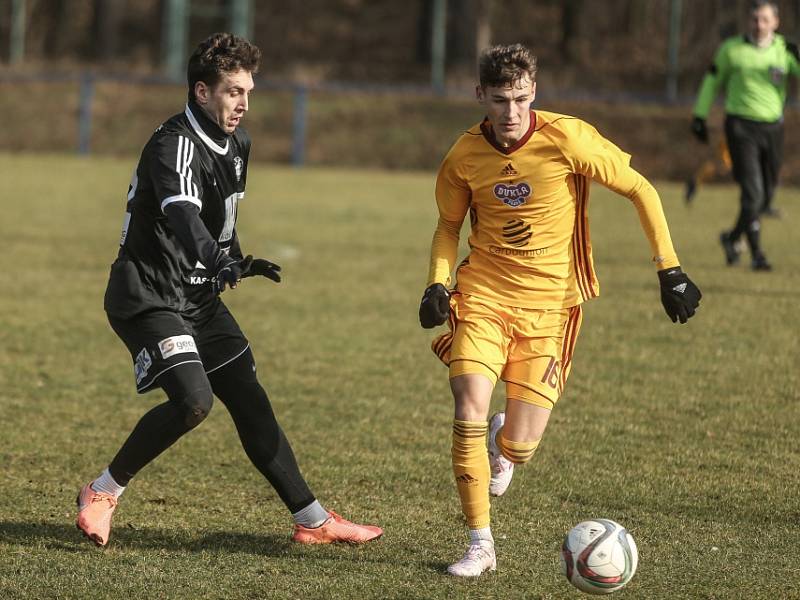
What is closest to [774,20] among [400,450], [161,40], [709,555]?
[400,450]

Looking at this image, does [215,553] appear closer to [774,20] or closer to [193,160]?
[193,160]

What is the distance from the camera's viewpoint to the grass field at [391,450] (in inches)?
184

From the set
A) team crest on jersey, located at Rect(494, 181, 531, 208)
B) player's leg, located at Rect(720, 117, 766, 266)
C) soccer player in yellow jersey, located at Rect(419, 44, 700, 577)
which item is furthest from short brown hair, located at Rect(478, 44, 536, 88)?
player's leg, located at Rect(720, 117, 766, 266)

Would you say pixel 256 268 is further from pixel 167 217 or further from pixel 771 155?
pixel 771 155

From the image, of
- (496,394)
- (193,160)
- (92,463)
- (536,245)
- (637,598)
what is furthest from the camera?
(496,394)

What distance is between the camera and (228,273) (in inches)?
172

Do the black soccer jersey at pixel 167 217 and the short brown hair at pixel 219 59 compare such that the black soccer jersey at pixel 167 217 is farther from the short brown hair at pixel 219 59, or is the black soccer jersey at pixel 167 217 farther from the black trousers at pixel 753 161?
the black trousers at pixel 753 161

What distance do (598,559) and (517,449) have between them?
2.79 ft

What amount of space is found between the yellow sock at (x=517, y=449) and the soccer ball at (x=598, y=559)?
25.7 inches

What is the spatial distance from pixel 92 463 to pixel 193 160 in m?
2.16

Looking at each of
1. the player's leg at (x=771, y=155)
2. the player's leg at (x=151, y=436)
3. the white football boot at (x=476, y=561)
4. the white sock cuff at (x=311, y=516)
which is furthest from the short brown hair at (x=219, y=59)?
the player's leg at (x=771, y=155)

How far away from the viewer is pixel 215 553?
4.89 meters

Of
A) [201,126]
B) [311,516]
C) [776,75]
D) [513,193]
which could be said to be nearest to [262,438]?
[311,516]

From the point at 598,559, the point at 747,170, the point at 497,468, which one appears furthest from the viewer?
the point at 747,170
